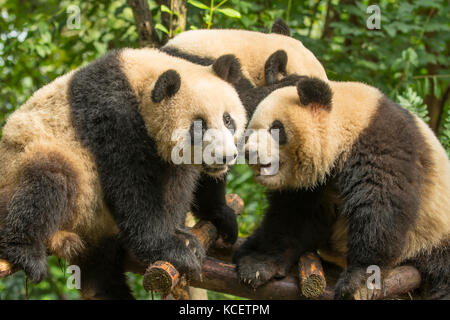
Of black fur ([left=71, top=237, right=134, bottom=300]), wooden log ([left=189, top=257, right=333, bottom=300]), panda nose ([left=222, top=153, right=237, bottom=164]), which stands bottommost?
black fur ([left=71, top=237, right=134, bottom=300])

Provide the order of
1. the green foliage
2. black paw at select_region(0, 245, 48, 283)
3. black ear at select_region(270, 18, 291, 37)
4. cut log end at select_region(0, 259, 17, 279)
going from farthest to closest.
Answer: black ear at select_region(270, 18, 291, 37) < the green foliage < black paw at select_region(0, 245, 48, 283) < cut log end at select_region(0, 259, 17, 279)

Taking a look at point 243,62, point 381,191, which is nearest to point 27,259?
point 381,191

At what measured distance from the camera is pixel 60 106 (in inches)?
170

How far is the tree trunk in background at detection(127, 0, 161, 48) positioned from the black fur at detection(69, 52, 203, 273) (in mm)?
1787

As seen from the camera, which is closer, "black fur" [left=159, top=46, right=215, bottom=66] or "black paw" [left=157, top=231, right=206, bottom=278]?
"black paw" [left=157, top=231, right=206, bottom=278]

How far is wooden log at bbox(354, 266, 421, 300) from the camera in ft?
12.9

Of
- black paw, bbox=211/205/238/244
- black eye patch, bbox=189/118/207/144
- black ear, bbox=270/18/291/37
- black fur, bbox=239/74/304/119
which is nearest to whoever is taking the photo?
black eye patch, bbox=189/118/207/144

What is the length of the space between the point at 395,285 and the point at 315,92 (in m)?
1.66

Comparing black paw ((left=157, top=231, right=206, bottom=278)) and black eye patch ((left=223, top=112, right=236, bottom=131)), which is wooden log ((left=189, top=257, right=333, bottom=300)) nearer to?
black paw ((left=157, top=231, right=206, bottom=278))

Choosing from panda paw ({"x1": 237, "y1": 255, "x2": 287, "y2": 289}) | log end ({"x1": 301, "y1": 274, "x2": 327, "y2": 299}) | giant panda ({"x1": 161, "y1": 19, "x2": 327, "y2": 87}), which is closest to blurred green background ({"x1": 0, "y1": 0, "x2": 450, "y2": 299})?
giant panda ({"x1": 161, "y1": 19, "x2": 327, "y2": 87})

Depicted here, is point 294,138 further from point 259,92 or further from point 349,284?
point 349,284
